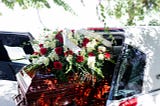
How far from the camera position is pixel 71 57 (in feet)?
11.4

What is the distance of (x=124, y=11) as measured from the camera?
20.8ft

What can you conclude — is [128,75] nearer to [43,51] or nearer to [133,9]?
[43,51]

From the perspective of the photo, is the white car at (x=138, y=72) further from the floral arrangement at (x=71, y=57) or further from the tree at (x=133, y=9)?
the tree at (x=133, y=9)

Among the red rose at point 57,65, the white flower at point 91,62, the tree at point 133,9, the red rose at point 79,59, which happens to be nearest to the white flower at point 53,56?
the red rose at point 57,65

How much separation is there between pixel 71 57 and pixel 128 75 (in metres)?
0.68

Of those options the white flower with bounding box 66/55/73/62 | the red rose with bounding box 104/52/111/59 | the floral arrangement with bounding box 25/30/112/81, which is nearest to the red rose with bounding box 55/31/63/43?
the floral arrangement with bounding box 25/30/112/81

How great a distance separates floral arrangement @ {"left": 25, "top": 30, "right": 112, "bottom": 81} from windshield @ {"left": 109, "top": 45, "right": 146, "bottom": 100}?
0.79 ft

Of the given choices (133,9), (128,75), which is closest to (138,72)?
(128,75)

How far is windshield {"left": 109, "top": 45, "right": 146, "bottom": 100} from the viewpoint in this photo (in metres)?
3.21

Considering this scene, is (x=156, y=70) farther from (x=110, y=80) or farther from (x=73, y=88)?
(x=73, y=88)

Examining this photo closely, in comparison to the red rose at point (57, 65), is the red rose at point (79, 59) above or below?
above

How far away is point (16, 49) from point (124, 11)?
262 centimetres

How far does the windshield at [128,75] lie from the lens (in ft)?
10.5

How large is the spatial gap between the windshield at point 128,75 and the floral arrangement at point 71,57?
24 cm
